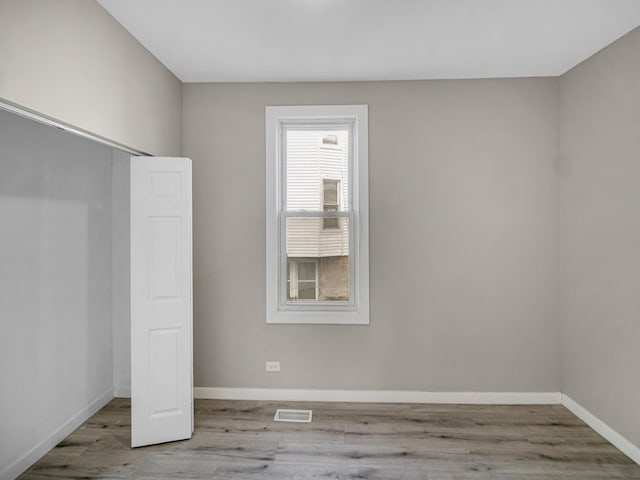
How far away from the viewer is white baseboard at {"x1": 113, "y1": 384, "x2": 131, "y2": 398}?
3600mm

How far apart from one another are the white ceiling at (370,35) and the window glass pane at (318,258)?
1290 mm

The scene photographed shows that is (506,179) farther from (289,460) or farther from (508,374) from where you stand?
(289,460)

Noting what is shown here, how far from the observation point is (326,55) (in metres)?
3.03

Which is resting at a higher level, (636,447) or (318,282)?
(318,282)

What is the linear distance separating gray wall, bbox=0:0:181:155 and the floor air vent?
7.46ft

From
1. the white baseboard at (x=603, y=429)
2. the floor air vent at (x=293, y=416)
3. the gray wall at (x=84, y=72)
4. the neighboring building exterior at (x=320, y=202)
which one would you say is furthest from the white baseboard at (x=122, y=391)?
the white baseboard at (x=603, y=429)

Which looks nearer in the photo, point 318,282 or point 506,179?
point 506,179

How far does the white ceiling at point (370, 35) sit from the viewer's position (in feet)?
7.79

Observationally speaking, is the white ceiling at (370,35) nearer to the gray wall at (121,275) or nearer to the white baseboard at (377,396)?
the gray wall at (121,275)

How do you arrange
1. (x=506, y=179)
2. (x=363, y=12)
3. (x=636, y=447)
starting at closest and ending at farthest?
(x=363, y=12) → (x=636, y=447) → (x=506, y=179)

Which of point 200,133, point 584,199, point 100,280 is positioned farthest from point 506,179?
point 100,280

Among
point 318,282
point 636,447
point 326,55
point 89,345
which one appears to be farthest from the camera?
point 318,282

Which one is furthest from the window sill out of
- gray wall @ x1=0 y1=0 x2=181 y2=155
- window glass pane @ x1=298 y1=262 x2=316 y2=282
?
A: gray wall @ x1=0 y1=0 x2=181 y2=155

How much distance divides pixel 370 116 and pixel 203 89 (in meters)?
1.49
